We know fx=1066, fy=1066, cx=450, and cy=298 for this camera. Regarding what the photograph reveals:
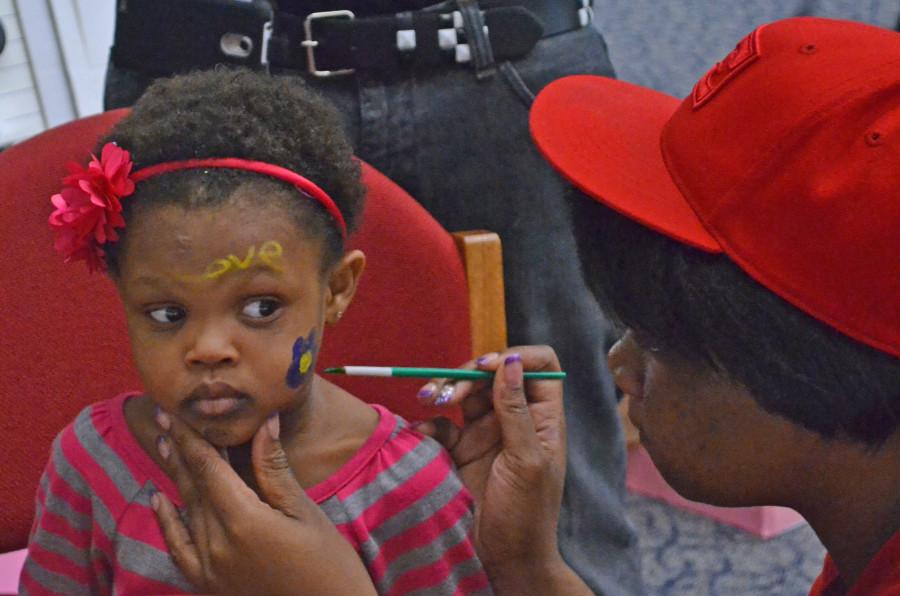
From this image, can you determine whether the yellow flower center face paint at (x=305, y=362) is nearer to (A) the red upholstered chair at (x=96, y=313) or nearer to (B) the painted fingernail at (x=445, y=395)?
(B) the painted fingernail at (x=445, y=395)

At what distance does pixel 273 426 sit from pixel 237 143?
0.93ft

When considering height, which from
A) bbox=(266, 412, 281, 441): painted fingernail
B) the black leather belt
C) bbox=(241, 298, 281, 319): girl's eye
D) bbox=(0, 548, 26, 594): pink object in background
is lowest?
bbox=(0, 548, 26, 594): pink object in background

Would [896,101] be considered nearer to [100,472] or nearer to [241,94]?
[241,94]

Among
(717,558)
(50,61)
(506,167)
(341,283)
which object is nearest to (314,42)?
(506,167)

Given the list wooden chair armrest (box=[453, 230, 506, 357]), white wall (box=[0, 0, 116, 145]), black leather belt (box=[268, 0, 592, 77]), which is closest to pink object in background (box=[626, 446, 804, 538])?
wooden chair armrest (box=[453, 230, 506, 357])

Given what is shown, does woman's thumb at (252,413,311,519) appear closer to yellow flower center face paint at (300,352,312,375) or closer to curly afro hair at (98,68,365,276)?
yellow flower center face paint at (300,352,312,375)

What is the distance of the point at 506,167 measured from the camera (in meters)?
1.56

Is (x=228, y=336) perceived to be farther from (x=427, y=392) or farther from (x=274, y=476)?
(x=427, y=392)

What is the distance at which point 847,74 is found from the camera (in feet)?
2.80

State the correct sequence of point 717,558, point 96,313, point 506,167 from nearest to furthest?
point 96,313, point 506,167, point 717,558

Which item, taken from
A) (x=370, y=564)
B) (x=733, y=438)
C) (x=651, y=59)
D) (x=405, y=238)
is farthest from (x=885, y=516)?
(x=651, y=59)

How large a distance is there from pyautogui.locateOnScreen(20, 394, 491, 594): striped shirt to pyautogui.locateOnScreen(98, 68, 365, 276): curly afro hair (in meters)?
0.20

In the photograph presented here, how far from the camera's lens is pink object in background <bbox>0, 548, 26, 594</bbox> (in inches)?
60.6

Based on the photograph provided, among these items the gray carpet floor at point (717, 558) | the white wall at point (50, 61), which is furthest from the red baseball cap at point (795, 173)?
the white wall at point (50, 61)
